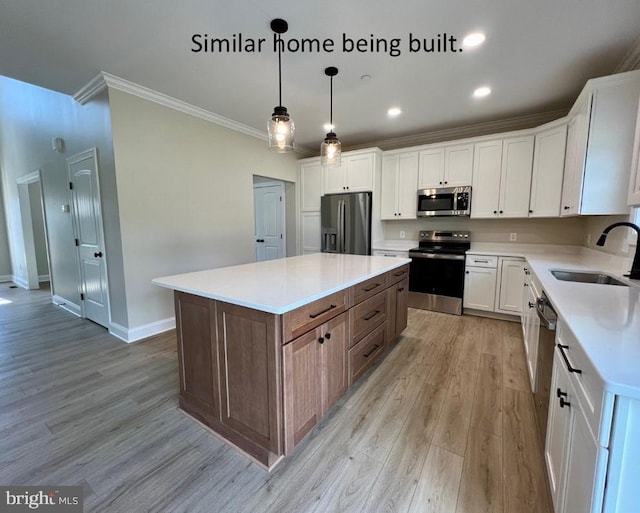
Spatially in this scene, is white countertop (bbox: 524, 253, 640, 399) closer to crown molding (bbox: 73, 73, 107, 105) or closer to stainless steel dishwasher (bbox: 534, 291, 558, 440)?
stainless steel dishwasher (bbox: 534, 291, 558, 440)

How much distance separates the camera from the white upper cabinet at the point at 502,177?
3.50 meters

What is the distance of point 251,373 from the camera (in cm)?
148

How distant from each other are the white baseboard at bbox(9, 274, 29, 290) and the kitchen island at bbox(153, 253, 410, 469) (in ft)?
20.0

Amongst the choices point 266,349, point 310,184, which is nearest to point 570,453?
point 266,349

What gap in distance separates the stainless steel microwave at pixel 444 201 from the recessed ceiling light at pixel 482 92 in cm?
118

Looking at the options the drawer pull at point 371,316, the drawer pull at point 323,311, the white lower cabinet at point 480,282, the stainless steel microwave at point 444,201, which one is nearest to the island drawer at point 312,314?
the drawer pull at point 323,311

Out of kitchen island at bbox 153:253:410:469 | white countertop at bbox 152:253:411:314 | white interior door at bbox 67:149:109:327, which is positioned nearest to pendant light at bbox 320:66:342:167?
white countertop at bbox 152:253:411:314

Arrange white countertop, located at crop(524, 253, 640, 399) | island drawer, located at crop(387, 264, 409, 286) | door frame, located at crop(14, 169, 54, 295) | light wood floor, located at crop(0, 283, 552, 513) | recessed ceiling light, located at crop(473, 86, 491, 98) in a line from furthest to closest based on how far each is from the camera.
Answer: door frame, located at crop(14, 169, 54, 295) < recessed ceiling light, located at crop(473, 86, 491, 98) < island drawer, located at crop(387, 264, 409, 286) < light wood floor, located at crop(0, 283, 552, 513) < white countertop, located at crop(524, 253, 640, 399)

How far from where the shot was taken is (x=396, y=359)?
2.66 meters

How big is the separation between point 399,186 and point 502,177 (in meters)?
1.37

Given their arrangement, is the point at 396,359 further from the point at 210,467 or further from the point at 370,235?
the point at 370,235

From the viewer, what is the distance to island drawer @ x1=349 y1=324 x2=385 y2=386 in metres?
2.04

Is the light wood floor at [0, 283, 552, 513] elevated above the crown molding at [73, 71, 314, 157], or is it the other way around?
the crown molding at [73, 71, 314, 157]

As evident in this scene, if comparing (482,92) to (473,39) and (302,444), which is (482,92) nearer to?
(473,39)
